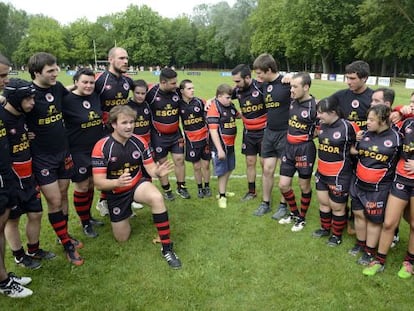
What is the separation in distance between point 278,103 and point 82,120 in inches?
122

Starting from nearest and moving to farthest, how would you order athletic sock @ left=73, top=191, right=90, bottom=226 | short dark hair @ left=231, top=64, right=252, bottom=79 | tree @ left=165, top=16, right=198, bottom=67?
athletic sock @ left=73, top=191, right=90, bottom=226 → short dark hair @ left=231, top=64, right=252, bottom=79 → tree @ left=165, top=16, right=198, bottom=67

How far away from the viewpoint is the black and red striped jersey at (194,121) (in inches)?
276

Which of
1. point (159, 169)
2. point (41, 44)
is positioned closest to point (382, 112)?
point (159, 169)

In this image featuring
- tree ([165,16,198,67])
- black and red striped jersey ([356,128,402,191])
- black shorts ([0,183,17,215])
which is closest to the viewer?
black shorts ([0,183,17,215])

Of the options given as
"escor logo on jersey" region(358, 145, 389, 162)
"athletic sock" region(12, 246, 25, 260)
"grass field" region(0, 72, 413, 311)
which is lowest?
"grass field" region(0, 72, 413, 311)

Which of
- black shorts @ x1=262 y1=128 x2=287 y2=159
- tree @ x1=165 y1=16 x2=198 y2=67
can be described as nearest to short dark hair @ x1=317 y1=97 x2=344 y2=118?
black shorts @ x1=262 y1=128 x2=287 y2=159

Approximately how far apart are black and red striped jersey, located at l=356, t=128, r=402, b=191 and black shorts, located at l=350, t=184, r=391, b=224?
0.07 meters

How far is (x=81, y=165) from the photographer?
216 inches

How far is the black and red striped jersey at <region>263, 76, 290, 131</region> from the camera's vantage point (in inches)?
237

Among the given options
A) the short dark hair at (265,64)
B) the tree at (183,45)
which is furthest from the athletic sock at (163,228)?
the tree at (183,45)

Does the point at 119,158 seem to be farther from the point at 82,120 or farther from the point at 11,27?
the point at 11,27

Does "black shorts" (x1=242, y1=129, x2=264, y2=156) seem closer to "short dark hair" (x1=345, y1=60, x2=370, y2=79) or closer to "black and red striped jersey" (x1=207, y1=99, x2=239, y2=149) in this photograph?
"black and red striped jersey" (x1=207, y1=99, x2=239, y2=149)

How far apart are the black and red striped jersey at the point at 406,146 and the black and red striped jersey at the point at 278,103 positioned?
2.06 metres

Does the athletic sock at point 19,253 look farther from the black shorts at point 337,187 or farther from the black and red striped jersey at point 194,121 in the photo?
the black shorts at point 337,187
